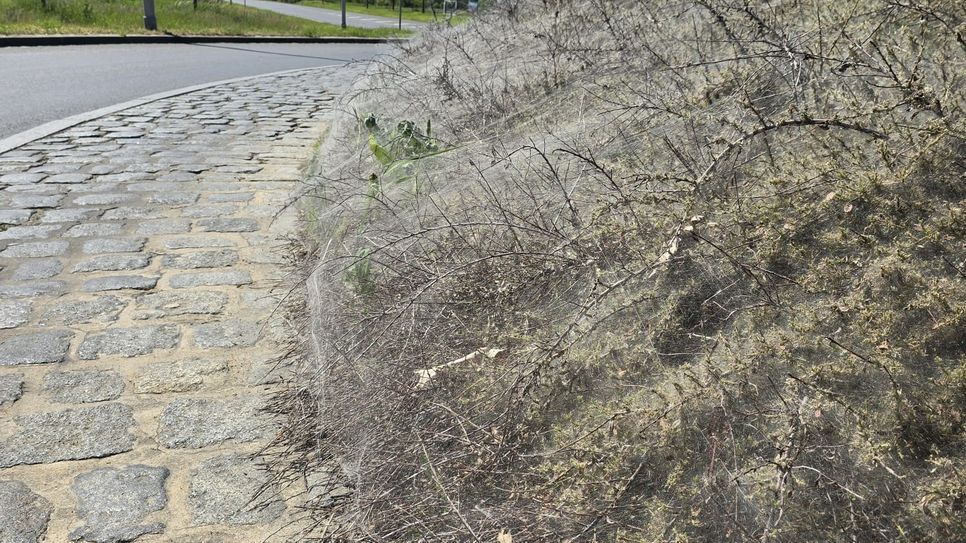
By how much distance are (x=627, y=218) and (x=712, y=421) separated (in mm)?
979

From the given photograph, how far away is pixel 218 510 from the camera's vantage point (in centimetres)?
283

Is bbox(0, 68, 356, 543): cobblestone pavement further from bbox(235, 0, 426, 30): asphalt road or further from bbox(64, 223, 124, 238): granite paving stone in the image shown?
bbox(235, 0, 426, 30): asphalt road

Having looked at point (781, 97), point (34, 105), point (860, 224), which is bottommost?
point (34, 105)

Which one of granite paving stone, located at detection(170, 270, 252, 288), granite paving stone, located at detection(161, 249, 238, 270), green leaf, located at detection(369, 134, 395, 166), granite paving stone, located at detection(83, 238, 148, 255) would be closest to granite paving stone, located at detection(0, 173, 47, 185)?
granite paving stone, located at detection(83, 238, 148, 255)

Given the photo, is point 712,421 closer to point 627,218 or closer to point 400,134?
point 627,218

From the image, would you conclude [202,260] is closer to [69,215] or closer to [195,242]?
[195,242]

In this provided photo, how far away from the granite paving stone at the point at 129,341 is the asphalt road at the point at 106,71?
4.87 m

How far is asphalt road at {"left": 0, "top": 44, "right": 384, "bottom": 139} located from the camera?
9.49m

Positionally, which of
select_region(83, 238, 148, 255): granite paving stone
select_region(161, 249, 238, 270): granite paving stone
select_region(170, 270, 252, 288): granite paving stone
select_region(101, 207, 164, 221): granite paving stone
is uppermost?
select_region(170, 270, 252, 288): granite paving stone

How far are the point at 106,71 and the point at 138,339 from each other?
9.82 meters

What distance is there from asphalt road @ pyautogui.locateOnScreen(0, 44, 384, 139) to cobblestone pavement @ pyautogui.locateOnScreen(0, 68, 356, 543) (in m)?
2.09

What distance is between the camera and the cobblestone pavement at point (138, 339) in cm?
285

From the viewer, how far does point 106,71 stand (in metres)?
12.6

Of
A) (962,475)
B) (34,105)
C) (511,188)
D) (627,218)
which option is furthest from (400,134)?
(34,105)
